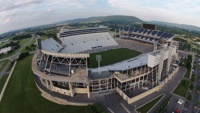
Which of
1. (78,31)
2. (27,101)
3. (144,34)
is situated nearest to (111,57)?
(144,34)

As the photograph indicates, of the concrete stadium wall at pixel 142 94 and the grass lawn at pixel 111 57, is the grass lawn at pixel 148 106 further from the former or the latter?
the grass lawn at pixel 111 57

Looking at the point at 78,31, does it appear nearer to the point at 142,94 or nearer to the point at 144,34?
the point at 144,34

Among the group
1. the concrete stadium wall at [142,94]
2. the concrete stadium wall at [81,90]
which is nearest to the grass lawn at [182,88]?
the concrete stadium wall at [142,94]

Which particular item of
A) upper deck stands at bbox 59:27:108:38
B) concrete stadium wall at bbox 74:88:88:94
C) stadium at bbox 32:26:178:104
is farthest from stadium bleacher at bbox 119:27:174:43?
concrete stadium wall at bbox 74:88:88:94

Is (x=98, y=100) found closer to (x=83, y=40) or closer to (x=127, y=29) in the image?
(x=83, y=40)

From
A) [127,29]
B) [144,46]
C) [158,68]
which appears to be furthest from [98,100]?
[127,29]
